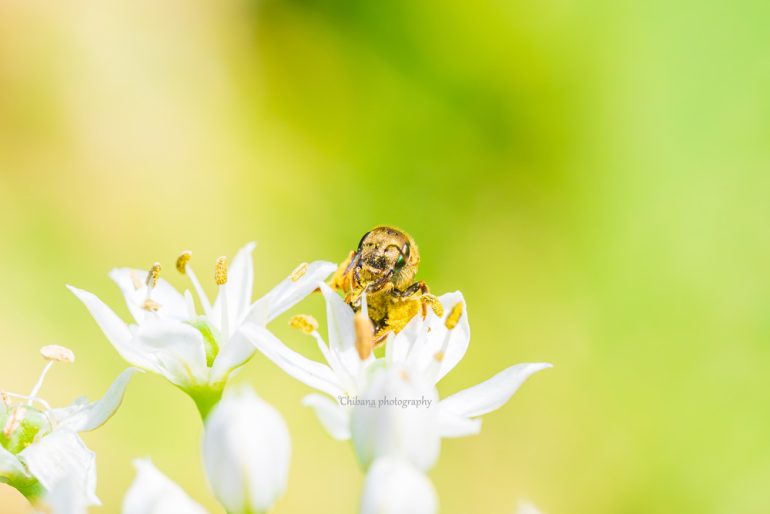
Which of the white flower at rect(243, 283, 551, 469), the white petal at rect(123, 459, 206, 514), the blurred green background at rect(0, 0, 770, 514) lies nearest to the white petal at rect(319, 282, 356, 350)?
the white flower at rect(243, 283, 551, 469)

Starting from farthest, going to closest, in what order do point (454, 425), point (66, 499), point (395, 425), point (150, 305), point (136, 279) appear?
point (136, 279) < point (150, 305) < point (454, 425) < point (395, 425) < point (66, 499)

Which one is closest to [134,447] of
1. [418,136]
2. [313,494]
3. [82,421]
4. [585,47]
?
[313,494]

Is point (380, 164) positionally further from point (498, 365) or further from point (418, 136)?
point (498, 365)

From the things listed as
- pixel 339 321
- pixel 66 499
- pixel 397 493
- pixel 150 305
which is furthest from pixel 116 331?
pixel 397 493

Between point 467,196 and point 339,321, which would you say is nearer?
point 339,321

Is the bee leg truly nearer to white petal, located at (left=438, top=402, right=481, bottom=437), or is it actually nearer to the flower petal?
the flower petal

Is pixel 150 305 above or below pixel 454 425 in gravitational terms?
above

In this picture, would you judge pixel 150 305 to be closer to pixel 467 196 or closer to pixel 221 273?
pixel 221 273
